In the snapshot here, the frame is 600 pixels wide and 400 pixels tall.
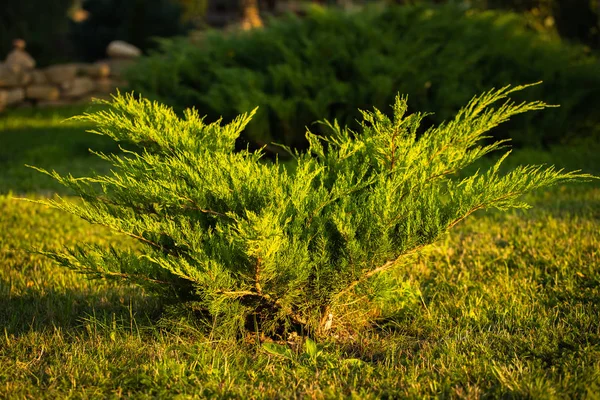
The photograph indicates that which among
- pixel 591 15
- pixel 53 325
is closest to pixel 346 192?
pixel 53 325

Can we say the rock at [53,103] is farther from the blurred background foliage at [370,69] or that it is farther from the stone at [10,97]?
the blurred background foliage at [370,69]

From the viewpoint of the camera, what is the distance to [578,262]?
170 inches

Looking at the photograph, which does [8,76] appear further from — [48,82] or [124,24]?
[124,24]

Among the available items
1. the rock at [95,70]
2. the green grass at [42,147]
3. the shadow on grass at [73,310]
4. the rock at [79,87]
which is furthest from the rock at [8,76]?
the shadow on grass at [73,310]

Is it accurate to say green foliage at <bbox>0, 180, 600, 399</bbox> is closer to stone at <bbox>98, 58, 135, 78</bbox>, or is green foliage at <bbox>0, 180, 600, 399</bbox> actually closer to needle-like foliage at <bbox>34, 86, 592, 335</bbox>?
needle-like foliage at <bbox>34, 86, 592, 335</bbox>

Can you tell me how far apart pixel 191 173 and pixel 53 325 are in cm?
112

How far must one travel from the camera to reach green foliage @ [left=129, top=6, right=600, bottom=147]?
786 cm

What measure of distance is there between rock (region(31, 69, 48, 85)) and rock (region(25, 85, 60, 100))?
8 centimetres

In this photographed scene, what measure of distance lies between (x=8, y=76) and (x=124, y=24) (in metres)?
4.39

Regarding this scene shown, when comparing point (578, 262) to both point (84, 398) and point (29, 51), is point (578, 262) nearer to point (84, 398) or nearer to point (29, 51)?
point (84, 398)

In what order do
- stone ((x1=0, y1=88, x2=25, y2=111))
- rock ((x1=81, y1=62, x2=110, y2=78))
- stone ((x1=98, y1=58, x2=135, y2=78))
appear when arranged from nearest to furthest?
1. stone ((x1=0, y1=88, x2=25, y2=111))
2. rock ((x1=81, y1=62, x2=110, y2=78))
3. stone ((x1=98, y1=58, x2=135, y2=78))

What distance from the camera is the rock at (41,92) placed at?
12117mm

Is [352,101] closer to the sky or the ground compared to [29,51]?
closer to the sky

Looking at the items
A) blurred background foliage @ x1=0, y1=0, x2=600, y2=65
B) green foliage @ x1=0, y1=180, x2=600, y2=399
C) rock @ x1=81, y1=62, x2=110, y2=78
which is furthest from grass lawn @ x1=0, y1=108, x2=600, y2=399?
rock @ x1=81, y1=62, x2=110, y2=78
